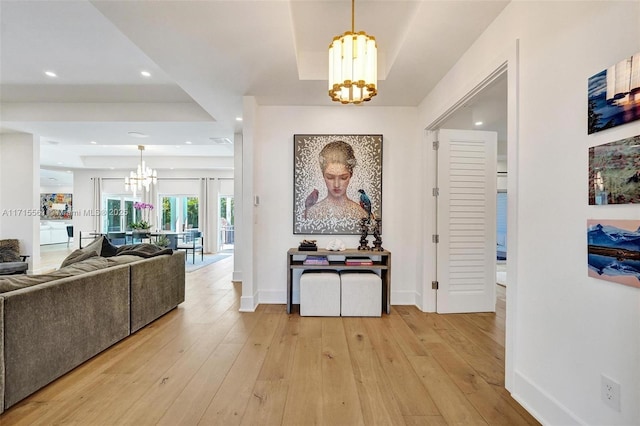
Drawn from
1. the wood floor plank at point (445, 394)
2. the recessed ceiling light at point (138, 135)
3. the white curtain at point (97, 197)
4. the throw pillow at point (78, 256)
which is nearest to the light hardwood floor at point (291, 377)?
the wood floor plank at point (445, 394)

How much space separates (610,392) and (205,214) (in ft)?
31.8

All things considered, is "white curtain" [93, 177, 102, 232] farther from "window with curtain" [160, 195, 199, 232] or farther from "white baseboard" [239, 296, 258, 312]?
"white baseboard" [239, 296, 258, 312]

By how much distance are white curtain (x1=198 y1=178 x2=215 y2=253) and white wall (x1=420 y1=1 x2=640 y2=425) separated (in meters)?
9.00

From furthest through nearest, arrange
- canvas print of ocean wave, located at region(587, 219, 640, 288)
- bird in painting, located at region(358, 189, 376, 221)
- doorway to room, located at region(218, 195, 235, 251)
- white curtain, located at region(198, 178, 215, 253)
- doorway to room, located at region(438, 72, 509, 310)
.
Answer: doorway to room, located at region(218, 195, 235, 251)
white curtain, located at region(198, 178, 215, 253)
bird in painting, located at region(358, 189, 376, 221)
doorway to room, located at region(438, 72, 509, 310)
canvas print of ocean wave, located at region(587, 219, 640, 288)

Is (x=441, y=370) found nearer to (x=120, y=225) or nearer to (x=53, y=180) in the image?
(x=120, y=225)

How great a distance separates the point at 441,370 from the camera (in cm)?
218

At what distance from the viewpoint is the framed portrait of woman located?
3.75m

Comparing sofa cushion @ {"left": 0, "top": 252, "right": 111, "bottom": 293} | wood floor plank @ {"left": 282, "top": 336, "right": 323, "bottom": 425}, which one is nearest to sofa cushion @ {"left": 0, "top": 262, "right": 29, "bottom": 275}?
sofa cushion @ {"left": 0, "top": 252, "right": 111, "bottom": 293}

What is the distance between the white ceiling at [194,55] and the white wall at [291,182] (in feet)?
0.76

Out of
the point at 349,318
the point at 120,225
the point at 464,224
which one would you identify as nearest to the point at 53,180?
the point at 120,225

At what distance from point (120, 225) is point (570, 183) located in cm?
1247

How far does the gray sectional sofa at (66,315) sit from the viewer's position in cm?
174

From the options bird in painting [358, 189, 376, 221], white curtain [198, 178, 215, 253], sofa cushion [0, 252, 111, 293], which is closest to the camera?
sofa cushion [0, 252, 111, 293]

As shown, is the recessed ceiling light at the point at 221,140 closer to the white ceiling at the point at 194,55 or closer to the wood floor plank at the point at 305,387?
the white ceiling at the point at 194,55
